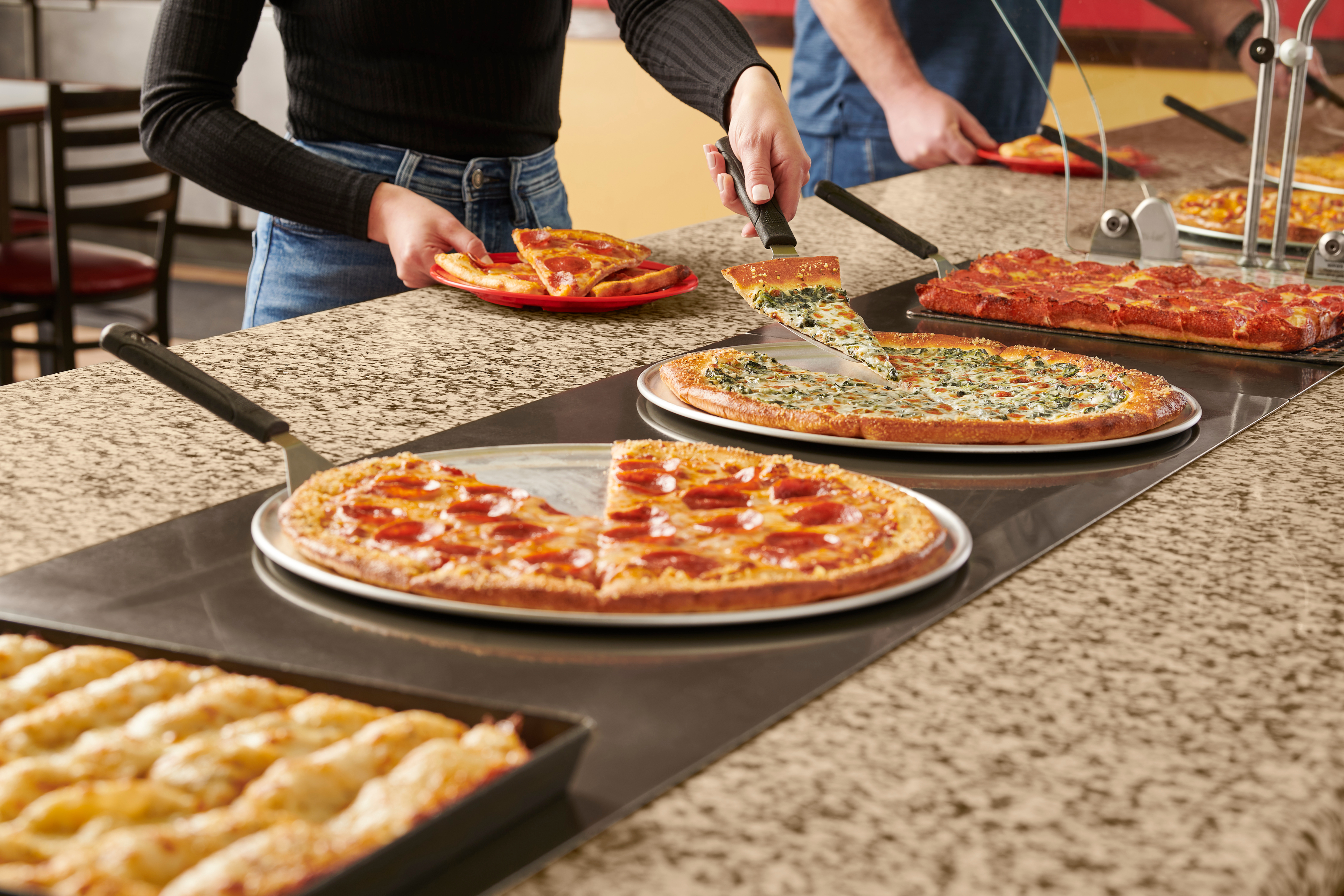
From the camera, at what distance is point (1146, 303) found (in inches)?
63.4

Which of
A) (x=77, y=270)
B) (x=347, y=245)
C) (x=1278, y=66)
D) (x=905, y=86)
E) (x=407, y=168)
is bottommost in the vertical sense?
(x=77, y=270)

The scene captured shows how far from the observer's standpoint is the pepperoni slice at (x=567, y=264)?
1.61 metres

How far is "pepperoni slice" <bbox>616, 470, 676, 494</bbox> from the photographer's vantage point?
0.98 metres

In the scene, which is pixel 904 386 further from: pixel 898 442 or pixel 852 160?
pixel 852 160

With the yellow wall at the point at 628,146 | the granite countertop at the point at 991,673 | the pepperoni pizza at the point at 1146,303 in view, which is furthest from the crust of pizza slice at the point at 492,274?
the yellow wall at the point at 628,146

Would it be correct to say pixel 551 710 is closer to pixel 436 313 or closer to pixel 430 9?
pixel 436 313

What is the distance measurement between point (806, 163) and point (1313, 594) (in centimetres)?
96

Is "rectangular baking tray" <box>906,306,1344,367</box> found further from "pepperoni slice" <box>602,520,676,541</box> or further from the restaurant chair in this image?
the restaurant chair

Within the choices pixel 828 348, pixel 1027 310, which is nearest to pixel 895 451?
pixel 828 348

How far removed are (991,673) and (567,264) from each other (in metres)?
0.98

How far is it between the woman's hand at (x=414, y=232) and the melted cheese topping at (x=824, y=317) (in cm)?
41

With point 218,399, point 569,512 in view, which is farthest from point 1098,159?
point 218,399

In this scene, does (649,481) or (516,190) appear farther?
(516,190)

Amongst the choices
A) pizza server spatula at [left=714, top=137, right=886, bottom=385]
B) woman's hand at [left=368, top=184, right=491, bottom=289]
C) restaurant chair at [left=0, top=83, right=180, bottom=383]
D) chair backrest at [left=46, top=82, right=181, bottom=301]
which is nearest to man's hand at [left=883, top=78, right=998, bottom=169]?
pizza server spatula at [left=714, top=137, right=886, bottom=385]
